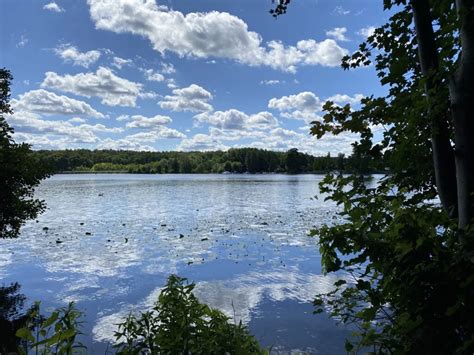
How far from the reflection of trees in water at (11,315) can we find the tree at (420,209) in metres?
12.8

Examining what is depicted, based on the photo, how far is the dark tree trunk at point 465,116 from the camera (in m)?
3.37

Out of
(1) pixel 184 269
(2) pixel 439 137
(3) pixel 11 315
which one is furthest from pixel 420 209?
(1) pixel 184 269

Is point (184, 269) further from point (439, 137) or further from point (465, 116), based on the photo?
point (465, 116)

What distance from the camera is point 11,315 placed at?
596 inches

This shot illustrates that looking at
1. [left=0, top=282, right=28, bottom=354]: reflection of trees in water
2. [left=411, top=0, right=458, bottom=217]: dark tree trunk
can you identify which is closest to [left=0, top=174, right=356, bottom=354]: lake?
[left=0, top=282, right=28, bottom=354]: reflection of trees in water

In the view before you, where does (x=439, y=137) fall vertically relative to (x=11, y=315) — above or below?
above

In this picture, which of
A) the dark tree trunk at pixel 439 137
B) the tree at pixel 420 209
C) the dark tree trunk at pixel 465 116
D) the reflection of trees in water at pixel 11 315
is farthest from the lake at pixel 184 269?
the dark tree trunk at pixel 465 116

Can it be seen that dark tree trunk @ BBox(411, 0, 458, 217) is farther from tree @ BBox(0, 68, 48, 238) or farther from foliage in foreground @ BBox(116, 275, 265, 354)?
tree @ BBox(0, 68, 48, 238)

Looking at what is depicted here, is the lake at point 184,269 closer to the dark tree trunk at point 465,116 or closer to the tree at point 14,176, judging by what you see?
the dark tree trunk at point 465,116

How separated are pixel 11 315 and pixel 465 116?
59.2 feet

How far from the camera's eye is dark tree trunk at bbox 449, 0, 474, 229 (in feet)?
11.1

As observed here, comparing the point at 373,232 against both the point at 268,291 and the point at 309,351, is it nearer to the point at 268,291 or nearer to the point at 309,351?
the point at 309,351

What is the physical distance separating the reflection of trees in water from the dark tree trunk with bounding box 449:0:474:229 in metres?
13.9

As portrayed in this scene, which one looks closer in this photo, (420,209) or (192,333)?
(420,209)
